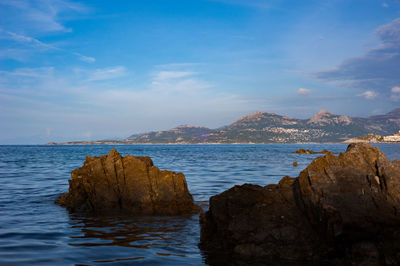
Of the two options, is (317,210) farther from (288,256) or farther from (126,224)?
(126,224)

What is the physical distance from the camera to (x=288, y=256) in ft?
34.4

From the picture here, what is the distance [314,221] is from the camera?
10.7m

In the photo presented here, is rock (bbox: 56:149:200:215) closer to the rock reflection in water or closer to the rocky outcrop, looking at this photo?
the rock reflection in water

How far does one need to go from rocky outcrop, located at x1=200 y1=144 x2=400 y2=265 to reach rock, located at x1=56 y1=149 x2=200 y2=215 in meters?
6.56

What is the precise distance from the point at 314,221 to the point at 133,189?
11155 mm

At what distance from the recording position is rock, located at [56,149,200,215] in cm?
1884

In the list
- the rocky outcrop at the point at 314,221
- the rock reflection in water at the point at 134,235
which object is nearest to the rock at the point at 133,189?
the rock reflection in water at the point at 134,235

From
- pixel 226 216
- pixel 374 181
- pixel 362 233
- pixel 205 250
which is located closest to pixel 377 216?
pixel 362 233

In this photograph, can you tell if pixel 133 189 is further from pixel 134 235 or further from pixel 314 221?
pixel 314 221

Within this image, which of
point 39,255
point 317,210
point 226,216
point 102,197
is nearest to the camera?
point 317,210

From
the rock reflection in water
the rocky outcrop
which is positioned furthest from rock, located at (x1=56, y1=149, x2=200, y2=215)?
the rocky outcrop

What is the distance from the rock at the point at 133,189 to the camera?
18.8 m

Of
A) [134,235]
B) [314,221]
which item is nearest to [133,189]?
[134,235]

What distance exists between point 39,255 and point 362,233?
393 inches
